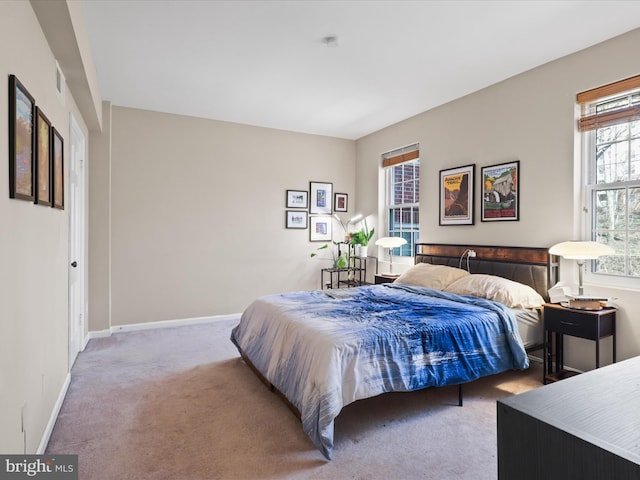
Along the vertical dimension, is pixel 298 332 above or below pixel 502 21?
below

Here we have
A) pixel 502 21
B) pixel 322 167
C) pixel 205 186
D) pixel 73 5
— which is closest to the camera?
pixel 73 5

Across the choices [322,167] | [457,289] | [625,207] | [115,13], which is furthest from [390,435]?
[322,167]

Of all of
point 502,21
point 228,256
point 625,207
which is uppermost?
point 502,21

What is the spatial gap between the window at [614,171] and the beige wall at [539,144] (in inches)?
4.0

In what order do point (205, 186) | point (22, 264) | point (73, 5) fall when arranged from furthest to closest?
point (205, 186) < point (73, 5) < point (22, 264)

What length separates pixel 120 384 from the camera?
307 cm

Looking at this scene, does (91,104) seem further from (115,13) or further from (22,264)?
(22,264)

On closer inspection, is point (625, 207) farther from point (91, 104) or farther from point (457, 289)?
point (91, 104)

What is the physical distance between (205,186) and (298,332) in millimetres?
3242

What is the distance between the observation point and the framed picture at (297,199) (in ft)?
18.7

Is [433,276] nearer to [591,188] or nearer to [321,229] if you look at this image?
[591,188]

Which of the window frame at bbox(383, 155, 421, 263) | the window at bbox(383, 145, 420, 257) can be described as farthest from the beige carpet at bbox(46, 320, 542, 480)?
the window at bbox(383, 145, 420, 257)

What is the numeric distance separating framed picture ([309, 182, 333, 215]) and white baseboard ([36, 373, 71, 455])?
3830mm

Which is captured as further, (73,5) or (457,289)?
(457,289)
